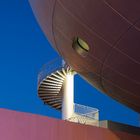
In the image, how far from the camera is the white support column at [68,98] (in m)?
21.9

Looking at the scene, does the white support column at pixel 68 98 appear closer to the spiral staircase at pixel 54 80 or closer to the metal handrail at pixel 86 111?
the spiral staircase at pixel 54 80

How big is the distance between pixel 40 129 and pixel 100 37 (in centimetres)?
303

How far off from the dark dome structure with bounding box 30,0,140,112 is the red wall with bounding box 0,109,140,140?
1.48 meters

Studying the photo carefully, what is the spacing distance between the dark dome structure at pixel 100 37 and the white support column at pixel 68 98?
1032cm

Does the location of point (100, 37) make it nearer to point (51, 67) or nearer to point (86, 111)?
point (86, 111)

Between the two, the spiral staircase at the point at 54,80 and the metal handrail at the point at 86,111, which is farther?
the spiral staircase at the point at 54,80

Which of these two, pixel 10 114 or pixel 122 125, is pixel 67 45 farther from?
pixel 122 125

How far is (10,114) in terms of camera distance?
945 centimetres

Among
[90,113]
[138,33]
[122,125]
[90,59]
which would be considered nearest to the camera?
[138,33]

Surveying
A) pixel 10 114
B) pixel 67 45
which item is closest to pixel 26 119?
pixel 10 114

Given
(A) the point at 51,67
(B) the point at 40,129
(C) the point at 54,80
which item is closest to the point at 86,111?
(C) the point at 54,80

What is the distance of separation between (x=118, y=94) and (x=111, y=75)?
1.53 metres

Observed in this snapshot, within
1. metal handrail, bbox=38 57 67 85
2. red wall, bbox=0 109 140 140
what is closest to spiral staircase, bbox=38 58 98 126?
metal handrail, bbox=38 57 67 85

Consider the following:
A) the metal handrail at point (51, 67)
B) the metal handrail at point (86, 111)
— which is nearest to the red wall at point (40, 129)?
the metal handrail at point (86, 111)
